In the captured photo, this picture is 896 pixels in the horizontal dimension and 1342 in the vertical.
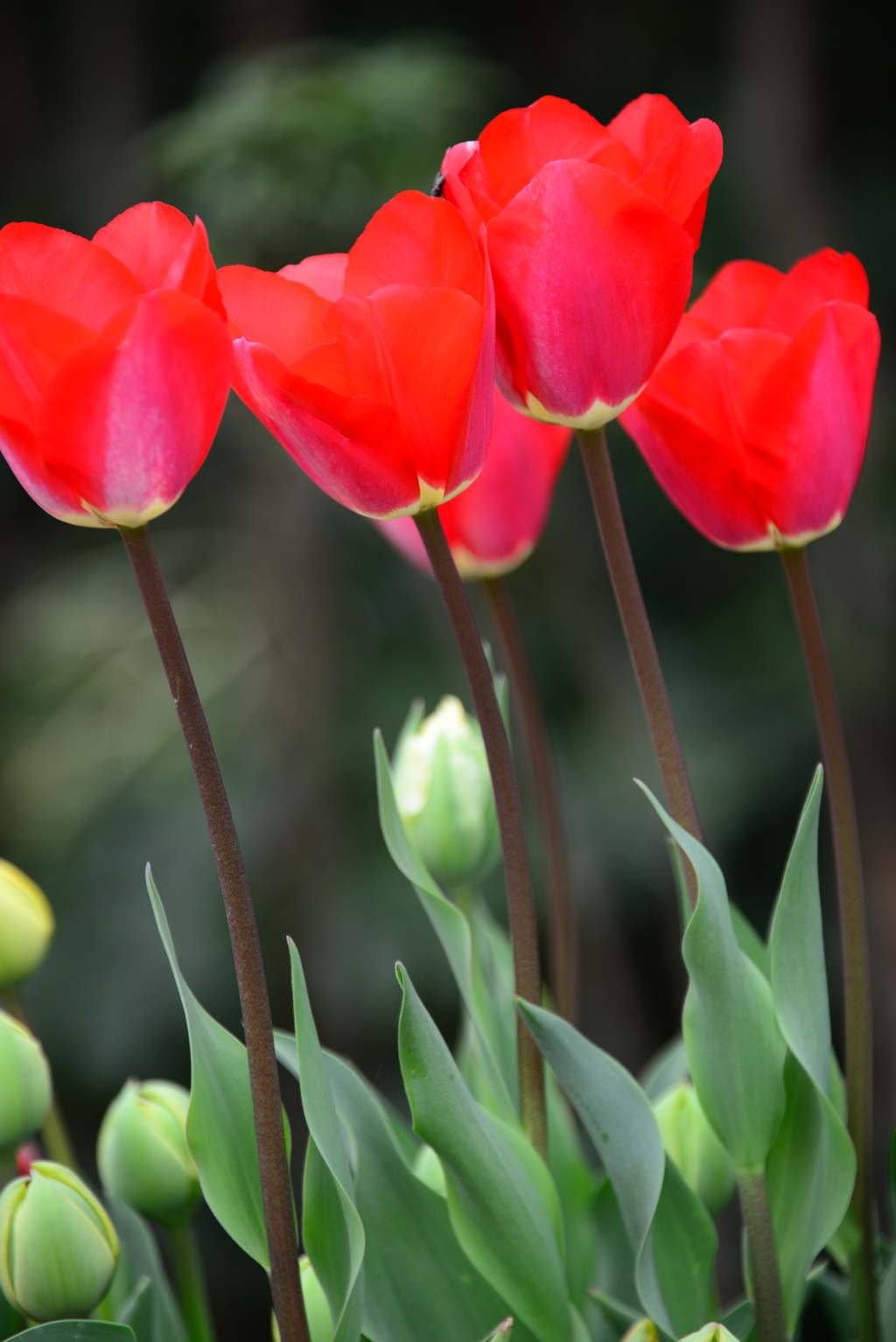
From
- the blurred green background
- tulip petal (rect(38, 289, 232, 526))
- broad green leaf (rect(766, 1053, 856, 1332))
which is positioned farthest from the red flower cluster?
the blurred green background

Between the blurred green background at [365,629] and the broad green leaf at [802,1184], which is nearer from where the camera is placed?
the broad green leaf at [802,1184]

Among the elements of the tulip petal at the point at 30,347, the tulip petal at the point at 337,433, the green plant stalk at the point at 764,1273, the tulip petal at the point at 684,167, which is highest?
the tulip petal at the point at 684,167

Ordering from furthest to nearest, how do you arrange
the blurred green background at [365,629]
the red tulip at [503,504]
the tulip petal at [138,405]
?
the blurred green background at [365,629], the red tulip at [503,504], the tulip petal at [138,405]

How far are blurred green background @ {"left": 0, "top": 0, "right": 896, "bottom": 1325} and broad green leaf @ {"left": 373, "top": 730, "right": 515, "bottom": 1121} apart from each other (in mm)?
737

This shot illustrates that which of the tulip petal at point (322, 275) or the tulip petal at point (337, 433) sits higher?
the tulip petal at point (322, 275)

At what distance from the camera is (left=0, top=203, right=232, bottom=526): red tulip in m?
0.16

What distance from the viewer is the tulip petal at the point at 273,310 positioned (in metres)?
0.19

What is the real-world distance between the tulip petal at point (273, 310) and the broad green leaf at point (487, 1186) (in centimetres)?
11

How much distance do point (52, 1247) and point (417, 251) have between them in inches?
7.1

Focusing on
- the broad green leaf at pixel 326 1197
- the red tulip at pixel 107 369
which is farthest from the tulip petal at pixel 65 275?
the broad green leaf at pixel 326 1197

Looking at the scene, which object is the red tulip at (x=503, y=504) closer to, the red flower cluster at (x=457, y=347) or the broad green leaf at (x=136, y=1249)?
the red flower cluster at (x=457, y=347)

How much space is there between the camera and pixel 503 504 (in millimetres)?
265

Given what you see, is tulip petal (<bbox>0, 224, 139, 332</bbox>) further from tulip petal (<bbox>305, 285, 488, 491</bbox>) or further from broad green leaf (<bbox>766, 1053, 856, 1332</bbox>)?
broad green leaf (<bbox>766, 1053, 856, 1332</bbox>)

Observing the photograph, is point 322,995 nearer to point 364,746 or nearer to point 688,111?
point 364,746
